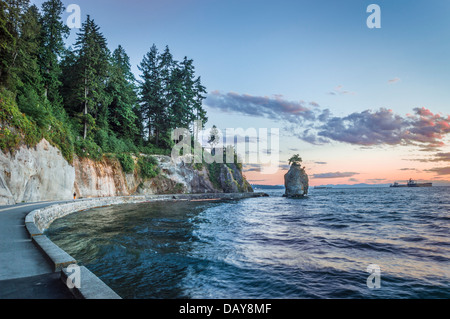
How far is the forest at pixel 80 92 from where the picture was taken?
59.4 feet

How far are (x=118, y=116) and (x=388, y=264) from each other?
4088 centimetres

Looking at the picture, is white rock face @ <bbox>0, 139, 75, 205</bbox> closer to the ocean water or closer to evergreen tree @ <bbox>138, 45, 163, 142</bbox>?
the ocean water

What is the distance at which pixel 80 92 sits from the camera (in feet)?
96.1

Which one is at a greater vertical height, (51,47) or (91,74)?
(51,47)

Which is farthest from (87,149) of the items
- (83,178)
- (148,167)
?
(148,167)

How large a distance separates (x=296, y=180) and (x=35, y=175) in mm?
60282

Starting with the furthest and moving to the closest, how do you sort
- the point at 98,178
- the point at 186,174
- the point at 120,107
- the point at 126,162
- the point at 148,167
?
1. the point at 186,174
2. the point at 120,107
3. the point at 148,167
4. the point at 126,162
5. the point at 98,178

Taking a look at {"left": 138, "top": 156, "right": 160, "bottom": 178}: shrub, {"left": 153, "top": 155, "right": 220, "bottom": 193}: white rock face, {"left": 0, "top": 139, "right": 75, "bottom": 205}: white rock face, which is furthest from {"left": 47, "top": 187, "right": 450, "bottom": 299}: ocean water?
{"left": 153, "top": 155, "right": 220, "bottom": 193}: white rock face

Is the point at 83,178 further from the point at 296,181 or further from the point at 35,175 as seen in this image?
the point at 296,181

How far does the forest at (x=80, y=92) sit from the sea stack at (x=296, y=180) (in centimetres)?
2998

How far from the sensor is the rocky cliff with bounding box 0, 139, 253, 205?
15.0 metres

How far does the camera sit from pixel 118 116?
38938 millimetres
